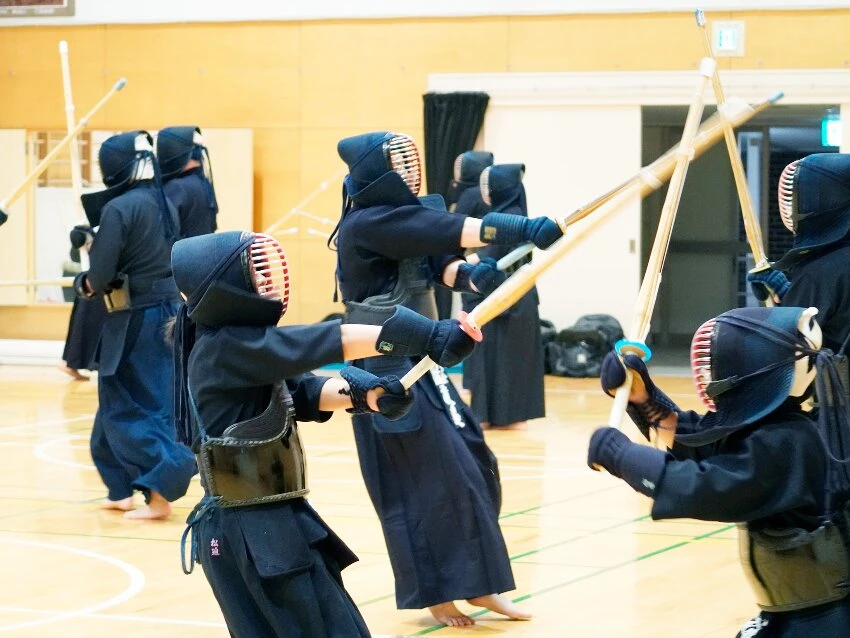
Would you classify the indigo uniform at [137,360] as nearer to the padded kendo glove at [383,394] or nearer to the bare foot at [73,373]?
the padded kendo glove at [383,394]

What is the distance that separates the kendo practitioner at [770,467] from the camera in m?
3.40

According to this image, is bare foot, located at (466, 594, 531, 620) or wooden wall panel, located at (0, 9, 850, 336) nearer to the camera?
bare foot, located at (466, 594, 531, 620)

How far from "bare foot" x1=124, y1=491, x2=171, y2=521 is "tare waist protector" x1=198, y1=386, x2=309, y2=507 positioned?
386 centimetres

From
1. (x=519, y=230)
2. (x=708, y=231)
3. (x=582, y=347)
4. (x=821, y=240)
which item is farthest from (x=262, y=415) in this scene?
(x=708, y=231)

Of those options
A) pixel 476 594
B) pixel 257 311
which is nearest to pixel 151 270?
pixel 476 594

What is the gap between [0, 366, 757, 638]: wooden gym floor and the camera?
213 inches

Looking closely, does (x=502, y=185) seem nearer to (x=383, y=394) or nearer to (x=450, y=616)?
(x=450, y=616)

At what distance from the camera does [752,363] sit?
138 inches

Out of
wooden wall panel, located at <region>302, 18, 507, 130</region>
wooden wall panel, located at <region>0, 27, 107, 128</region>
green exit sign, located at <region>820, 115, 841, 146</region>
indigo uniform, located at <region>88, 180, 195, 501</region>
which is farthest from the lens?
wooden wall panel, located at <region>0, 27, 107, 128</region>

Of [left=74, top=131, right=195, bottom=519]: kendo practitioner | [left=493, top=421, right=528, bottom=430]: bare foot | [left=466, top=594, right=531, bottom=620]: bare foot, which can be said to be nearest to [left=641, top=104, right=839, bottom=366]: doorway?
[left=493, top=421, right=528, bottom=430]: bare foot

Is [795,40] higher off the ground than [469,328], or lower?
higher

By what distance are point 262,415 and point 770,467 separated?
4.37ft

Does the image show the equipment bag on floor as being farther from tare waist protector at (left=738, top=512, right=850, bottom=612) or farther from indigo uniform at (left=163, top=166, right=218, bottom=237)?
tare waist protector at (left=738, top=512, right=850, bottom=612)

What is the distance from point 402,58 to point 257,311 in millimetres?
12439
